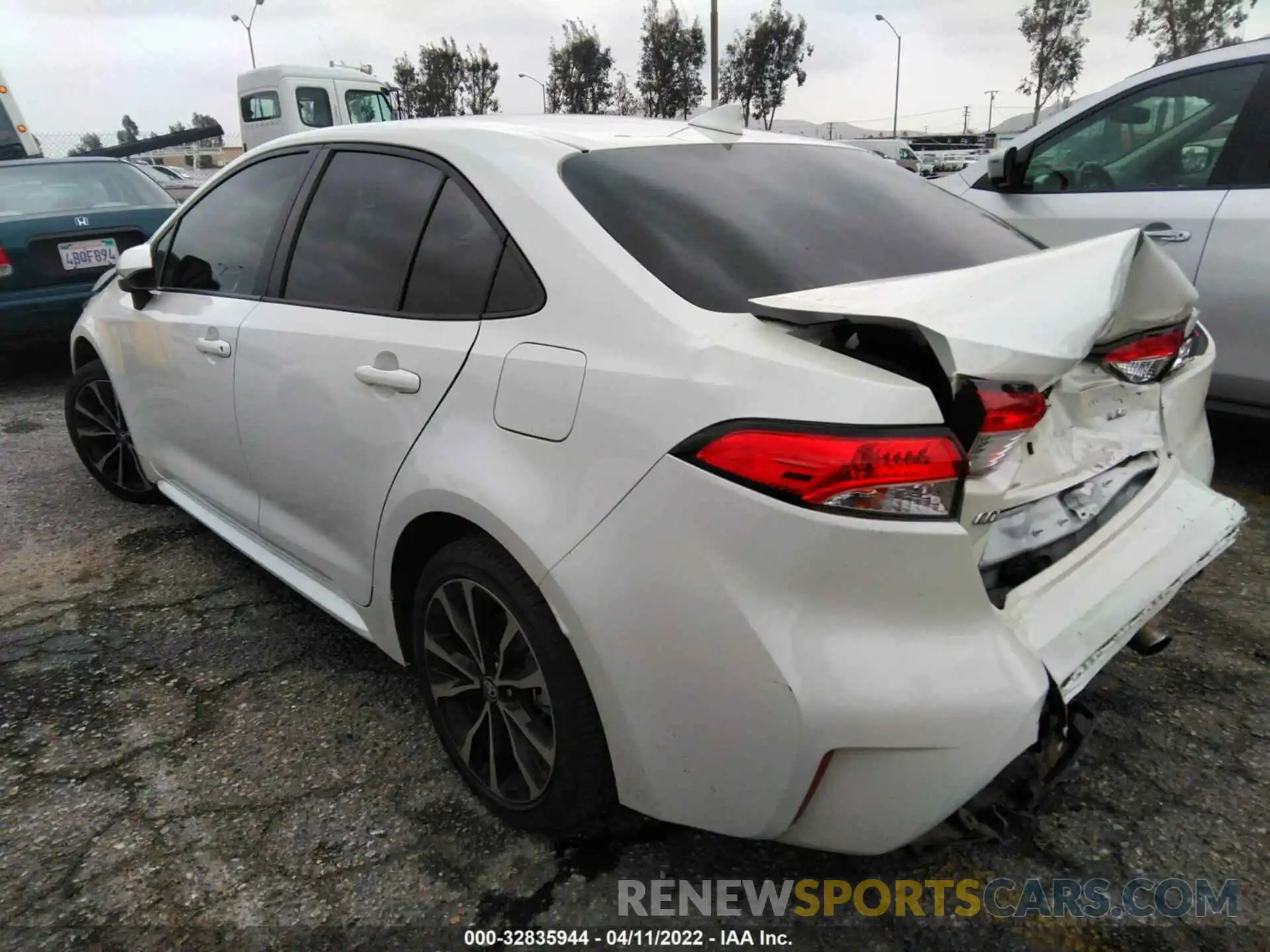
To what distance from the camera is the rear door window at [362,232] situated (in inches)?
87.1

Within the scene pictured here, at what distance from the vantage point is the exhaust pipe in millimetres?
1898

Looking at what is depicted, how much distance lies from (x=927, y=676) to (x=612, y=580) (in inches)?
21.4

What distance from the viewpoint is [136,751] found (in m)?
2.36

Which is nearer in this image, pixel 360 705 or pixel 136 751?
pixel 136 751

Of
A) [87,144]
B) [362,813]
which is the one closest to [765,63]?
[87,144]

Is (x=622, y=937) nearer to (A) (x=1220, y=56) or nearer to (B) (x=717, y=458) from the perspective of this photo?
(B) (x=717, y=458)

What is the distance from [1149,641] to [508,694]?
1377 millimetres

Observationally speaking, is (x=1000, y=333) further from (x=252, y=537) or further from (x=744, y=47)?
(x=744, y=47)

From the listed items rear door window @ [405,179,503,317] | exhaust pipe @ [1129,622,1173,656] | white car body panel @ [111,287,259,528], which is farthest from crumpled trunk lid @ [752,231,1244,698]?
white car body panel @ [111,287,259,528]

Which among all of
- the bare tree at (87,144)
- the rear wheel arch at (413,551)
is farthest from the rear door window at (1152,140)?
the bare tree at (87,144)

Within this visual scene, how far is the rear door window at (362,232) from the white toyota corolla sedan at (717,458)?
0.04ft

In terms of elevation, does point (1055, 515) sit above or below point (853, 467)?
below

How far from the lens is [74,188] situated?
252 inches

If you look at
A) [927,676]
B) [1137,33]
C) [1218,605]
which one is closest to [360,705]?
[927,676]
